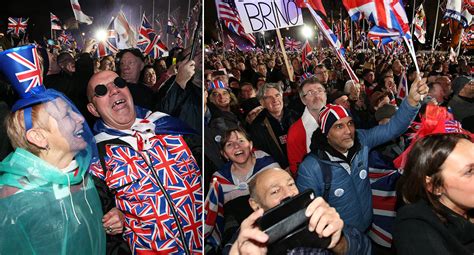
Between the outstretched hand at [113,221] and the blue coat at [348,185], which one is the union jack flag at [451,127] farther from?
the outstretched hand at [113,221]

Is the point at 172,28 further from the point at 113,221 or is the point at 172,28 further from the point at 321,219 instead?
the point at 321,219

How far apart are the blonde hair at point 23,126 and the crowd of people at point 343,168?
0.90 m

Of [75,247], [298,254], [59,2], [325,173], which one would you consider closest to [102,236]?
[75,247]

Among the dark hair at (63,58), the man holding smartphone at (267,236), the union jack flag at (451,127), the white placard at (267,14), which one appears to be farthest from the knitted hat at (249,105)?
the man holding smartphone at (267,236)

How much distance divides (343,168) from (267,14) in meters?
3.31

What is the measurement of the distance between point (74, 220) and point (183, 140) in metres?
0.77

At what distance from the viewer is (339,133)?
3375 millimetres

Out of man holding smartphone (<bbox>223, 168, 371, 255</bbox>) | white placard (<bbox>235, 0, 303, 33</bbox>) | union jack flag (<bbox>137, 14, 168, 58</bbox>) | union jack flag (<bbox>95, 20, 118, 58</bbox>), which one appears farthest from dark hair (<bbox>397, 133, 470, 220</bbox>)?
white placard (<bbox>235, 0, 303, 33</bbox>)

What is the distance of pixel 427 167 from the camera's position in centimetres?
233

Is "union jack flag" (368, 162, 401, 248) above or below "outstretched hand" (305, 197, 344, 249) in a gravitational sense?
below

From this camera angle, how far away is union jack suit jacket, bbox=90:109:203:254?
91.7 inches

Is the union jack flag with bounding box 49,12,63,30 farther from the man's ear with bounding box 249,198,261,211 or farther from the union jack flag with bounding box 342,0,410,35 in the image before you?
the union jack flag with bounding box 342,0,410,35

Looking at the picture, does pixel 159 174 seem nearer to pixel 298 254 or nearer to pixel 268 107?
pixel 298 254

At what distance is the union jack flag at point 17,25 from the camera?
192 centimetres
